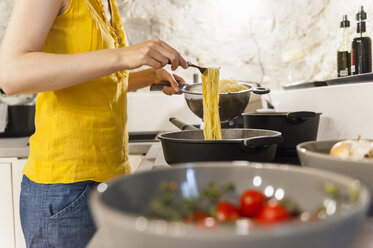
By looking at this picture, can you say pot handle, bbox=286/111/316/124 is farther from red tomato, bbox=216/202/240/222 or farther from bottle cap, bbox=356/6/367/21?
red tomato, bbox=216/202/240/222

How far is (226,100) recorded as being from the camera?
133cm

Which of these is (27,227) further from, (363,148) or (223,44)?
(223,44)

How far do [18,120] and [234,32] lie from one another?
1470mm

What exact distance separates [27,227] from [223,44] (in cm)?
183

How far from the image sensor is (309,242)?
0.33m

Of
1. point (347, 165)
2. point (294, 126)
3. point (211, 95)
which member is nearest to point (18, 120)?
point (211, 95)

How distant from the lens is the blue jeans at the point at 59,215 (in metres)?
1.13

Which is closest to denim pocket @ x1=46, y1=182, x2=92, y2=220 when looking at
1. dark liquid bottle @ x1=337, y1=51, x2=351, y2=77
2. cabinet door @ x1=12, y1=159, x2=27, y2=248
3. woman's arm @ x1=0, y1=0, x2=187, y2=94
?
woman's arm @ x1=0, y1=0, x2=187, y2=94

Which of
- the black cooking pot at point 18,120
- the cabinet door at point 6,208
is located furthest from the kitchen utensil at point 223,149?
the black cooking pot at point 18,120

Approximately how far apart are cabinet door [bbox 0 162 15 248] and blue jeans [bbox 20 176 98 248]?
2.74 ft

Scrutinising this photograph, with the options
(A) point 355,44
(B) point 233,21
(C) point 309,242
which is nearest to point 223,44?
(B) point 233,21

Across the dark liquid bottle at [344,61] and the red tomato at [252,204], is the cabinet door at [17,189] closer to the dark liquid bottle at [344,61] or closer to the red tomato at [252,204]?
the dark liquid bottle at [344,61]

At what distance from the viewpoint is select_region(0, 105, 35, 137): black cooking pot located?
2.23 metres

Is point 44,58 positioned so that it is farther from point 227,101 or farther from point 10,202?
point 10,202
